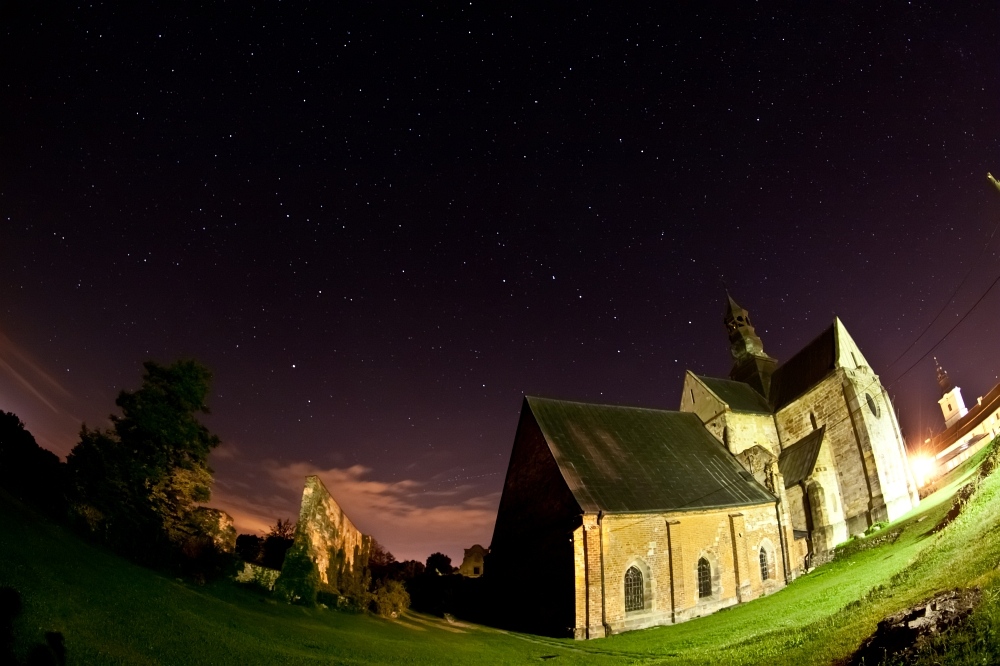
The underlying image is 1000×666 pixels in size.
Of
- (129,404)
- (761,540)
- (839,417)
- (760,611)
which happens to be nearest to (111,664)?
(129,404)

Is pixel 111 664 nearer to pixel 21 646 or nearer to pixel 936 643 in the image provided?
pixel 21 646

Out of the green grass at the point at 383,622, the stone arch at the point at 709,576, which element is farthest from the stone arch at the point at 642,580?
the stone arch at the point at 709,576

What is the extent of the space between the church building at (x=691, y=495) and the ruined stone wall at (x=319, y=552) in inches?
326

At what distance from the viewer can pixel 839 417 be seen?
32.4m

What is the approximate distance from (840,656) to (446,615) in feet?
64.3

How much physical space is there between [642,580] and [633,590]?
23.6 inches

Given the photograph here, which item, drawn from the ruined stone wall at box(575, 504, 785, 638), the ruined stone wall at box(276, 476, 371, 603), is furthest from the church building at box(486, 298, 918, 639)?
the ruined stone wall at box(276, 476, 371, 603)

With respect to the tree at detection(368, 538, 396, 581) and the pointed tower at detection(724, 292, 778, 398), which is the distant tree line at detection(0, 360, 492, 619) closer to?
the tree at detection(368, 538, 396, 581)

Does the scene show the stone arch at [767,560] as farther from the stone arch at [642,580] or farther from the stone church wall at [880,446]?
the stone church wall at [880,446]

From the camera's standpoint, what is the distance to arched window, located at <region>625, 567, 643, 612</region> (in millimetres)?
20859

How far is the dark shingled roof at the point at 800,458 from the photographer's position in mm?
30500

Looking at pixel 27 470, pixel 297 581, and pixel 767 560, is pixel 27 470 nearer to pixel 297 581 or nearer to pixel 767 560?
pixel 297 581

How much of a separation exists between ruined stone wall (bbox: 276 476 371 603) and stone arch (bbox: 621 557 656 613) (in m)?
11.2

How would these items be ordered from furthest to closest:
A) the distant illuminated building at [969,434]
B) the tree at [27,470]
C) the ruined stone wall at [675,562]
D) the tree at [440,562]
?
the tree at [440,562] → the distant illuminated building at [969,434] → the ruined stone wall at [675,562] → the tree at [27,470]
